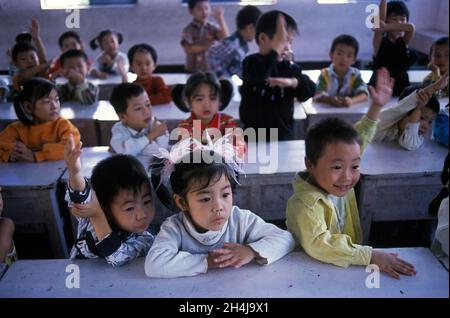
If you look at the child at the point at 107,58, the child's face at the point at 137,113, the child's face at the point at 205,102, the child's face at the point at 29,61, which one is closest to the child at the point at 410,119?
the child's face at the point at 205,102

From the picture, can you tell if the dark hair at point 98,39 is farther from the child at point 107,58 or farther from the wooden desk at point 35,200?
the wooden desk at point 35,200

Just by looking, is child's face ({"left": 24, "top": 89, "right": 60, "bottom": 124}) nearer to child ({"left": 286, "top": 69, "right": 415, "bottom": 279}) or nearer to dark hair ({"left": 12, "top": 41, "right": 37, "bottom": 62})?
dark hair ({"left": 12, "top": 41, "right": 37, "bottom": 62})

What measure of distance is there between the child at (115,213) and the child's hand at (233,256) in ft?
0.77

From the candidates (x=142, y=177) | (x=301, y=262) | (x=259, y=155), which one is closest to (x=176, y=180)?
(x=142, y=177)

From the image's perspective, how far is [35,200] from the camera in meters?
1.66

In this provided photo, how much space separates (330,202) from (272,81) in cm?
88

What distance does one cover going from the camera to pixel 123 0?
6.98ft

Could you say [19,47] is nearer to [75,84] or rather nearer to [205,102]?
[205,102]

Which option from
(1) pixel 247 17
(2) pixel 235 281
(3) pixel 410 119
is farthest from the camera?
(1) pixel 247 17

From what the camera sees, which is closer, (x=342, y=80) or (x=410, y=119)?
(x=410, y=119)

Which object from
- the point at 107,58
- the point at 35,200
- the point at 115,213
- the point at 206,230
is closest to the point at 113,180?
the point at 115,213

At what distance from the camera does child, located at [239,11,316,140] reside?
184 cm

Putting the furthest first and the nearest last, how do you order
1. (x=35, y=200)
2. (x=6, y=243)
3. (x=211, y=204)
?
(x=35, y=200) → (x=6, y=243) → (x=211, y=204)
